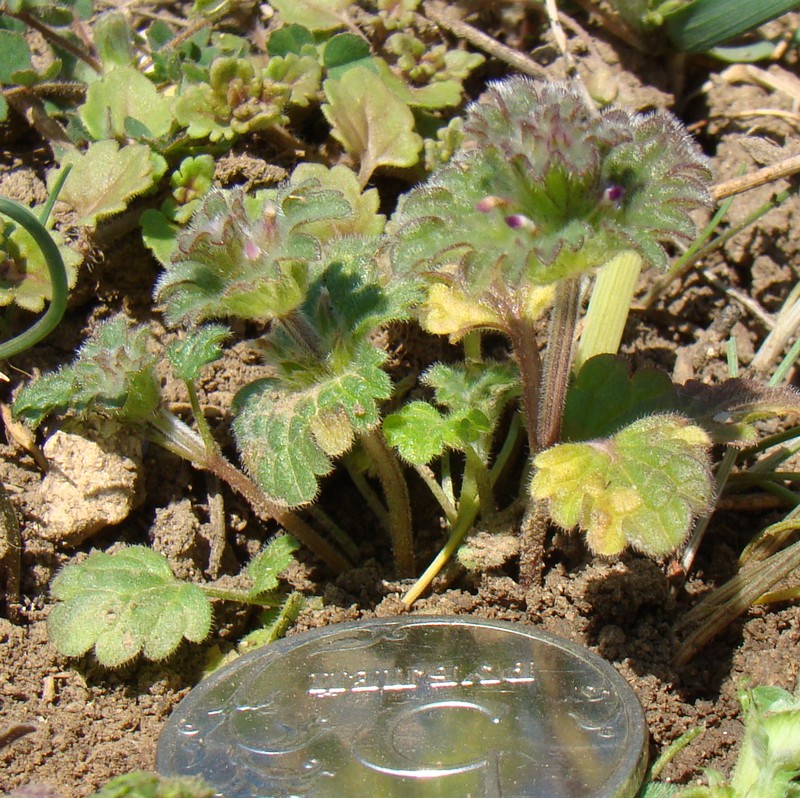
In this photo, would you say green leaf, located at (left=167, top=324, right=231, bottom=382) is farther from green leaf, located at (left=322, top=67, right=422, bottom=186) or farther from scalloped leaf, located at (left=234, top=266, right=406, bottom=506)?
green leaf, located at (left=322, top=67, right=422, bottom=186)

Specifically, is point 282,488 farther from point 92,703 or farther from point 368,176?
point 368,176

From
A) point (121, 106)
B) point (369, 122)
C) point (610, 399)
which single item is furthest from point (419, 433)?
point (121, 106)

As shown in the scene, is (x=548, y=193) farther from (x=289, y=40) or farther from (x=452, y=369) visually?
(x=289, y=40)

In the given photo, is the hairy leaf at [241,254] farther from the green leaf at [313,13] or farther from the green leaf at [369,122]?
the green leaf at [313,13]

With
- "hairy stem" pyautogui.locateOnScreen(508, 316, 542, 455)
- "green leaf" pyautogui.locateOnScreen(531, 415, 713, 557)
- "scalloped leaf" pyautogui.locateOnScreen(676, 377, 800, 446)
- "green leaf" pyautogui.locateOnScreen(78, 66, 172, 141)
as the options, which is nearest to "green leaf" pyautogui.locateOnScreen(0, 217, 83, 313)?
"green leaf" pyautogui.locateOnScreen(78, 66, 172, 141)

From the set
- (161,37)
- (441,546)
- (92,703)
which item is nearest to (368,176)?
(161,37)
